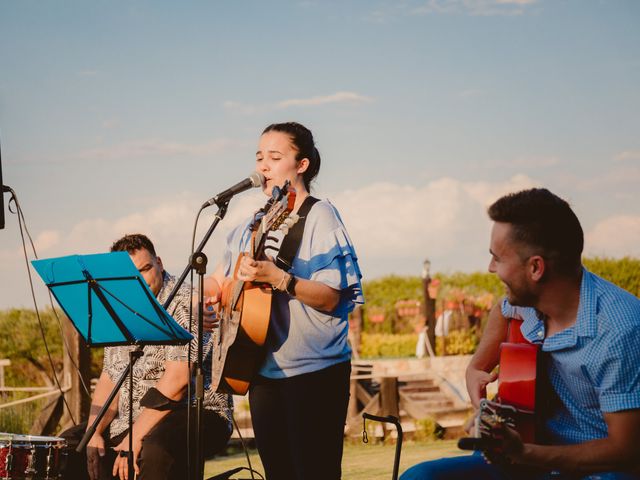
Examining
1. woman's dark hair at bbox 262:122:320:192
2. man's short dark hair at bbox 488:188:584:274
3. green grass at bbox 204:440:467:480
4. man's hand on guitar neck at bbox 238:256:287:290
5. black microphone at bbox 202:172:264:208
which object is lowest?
green grass at bbox 204:440:467:480

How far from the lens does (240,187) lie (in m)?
3.97

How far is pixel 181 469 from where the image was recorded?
14.6 feet

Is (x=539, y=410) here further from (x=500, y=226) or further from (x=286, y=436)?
(x=286, y=436)

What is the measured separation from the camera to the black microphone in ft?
13.0

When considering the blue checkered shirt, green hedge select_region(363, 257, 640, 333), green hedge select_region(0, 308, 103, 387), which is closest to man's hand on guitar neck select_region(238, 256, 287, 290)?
the blue checkered shirt

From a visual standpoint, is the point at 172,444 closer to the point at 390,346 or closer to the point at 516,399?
the point at 516,399

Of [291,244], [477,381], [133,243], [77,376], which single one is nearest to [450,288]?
[77,376]

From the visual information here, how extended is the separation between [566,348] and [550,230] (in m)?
0.36

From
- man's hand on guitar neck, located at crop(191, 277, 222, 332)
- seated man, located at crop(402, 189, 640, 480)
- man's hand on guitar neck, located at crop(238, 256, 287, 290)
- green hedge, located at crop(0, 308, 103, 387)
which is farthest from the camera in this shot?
green hedge, located at crop(0, 308, 103, 387)

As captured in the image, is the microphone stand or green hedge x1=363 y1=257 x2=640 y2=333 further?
green hedge x1=363 y1=257 x2=640 y2=333

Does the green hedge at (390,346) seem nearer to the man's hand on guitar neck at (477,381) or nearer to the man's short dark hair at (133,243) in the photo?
the man's short dark hair at (133,243)

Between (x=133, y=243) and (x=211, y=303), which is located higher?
(x=133, y=243)

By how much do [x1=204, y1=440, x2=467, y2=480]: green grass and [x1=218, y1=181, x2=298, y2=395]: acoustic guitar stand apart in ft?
15.9

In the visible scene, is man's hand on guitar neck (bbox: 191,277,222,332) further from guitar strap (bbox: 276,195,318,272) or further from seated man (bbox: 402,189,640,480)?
seated man (bbox: 402,189,640,480)
